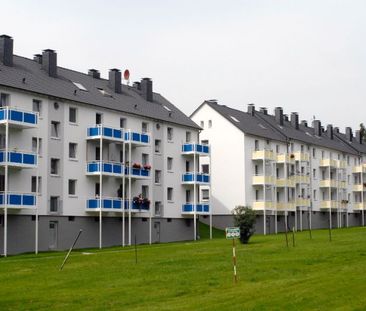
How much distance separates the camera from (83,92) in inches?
2226

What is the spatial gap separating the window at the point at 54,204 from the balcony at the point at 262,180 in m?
29.5

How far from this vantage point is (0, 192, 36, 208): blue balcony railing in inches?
1790

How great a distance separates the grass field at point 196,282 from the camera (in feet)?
67.4

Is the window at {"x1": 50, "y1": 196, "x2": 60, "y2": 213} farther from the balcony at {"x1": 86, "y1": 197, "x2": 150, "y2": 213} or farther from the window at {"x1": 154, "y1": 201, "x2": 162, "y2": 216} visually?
the window at {"x1": 154, "y1": 201, "x2": 162, "y2": 216}

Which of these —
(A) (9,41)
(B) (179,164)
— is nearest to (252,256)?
(A) (9,41)

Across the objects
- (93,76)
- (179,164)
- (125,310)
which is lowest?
(125,310)

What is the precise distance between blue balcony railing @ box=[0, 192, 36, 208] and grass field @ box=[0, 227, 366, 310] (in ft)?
27.1

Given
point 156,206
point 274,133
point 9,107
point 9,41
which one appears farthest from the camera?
point 274,133

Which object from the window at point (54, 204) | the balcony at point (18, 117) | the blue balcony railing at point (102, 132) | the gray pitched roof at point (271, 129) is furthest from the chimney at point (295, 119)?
the balcony at point (18, 117)

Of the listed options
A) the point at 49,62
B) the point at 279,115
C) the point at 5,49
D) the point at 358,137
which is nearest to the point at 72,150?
the point at 49,62

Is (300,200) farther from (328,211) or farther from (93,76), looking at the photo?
(93,76)

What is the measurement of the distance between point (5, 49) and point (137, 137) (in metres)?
13.0

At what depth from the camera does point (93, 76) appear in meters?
63.5

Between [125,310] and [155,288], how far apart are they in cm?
454
